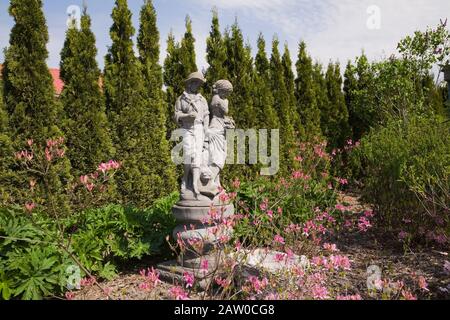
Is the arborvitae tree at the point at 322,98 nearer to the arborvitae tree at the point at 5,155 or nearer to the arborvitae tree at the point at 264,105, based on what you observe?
the arborvitae tree at the point at 264,105

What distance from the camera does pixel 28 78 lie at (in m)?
5.80

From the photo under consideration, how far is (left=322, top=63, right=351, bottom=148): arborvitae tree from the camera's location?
1117 cm

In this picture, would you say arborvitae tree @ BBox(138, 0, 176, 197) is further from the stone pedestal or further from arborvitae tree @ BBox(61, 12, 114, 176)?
the stone pedestal

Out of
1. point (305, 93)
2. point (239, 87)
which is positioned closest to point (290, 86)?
Result: point (305, 93)

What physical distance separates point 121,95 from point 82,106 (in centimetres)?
73

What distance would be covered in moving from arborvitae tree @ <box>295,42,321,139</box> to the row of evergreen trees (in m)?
1.09

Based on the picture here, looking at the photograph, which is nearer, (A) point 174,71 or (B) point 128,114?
(B) point 128,114

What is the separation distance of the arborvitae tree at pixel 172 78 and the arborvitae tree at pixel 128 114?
62 cm

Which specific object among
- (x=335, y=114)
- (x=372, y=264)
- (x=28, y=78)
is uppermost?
(x=335, y=114)

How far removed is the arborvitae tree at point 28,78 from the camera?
5695 mm

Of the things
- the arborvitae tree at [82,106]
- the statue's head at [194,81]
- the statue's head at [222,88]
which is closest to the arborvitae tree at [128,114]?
the arborvitae tree at [82,106]

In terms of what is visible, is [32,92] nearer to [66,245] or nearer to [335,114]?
[66,245]
